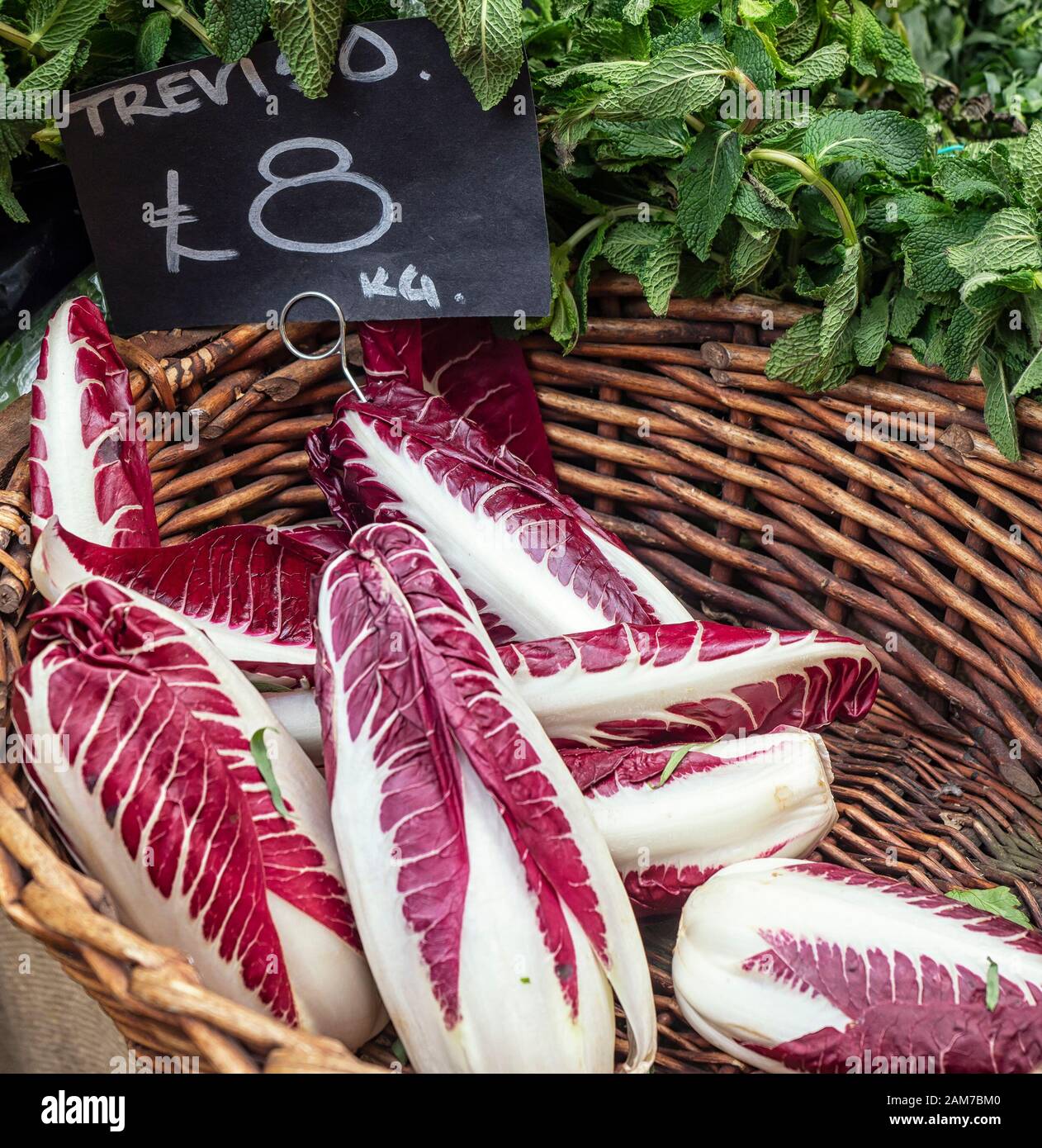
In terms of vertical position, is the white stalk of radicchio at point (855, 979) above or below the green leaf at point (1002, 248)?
below

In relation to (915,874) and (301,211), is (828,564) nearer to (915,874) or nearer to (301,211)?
(915,874)

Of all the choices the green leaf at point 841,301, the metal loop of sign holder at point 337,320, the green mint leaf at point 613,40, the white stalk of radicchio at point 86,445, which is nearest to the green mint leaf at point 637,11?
the green mint leaf at point 613,40

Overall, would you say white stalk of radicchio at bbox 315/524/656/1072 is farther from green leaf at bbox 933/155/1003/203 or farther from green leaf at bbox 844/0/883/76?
green leaf at bbox 844/0/883/76

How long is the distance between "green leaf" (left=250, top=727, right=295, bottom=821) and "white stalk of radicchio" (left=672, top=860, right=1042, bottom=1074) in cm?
35

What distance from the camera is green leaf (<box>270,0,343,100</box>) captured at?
107cm

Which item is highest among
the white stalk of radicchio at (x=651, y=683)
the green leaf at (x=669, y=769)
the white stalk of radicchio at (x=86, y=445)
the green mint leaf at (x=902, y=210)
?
the green mint leaf at (x=902, y=210)

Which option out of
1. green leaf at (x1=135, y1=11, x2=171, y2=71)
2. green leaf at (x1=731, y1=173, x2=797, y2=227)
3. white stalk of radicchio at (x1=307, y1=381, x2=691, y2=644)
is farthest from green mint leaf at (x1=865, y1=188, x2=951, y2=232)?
green leaf at (x1=135, y1=11, x2=171, y2=71)

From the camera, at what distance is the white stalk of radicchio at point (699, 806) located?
3.02ft

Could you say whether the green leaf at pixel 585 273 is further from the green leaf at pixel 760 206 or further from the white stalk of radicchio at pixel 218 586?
the white stalk of radicchio at pixel 218 586

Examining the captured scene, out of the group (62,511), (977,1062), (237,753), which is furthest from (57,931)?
(977,1062)

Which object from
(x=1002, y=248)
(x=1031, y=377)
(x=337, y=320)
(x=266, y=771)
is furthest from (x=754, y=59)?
(x=266, y=771)

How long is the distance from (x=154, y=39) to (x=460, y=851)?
1.00 metres

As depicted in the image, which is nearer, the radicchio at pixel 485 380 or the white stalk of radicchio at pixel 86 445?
the white stalk of radicchio at pixel 86 445

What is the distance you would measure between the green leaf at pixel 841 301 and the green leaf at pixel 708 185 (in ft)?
0.47
